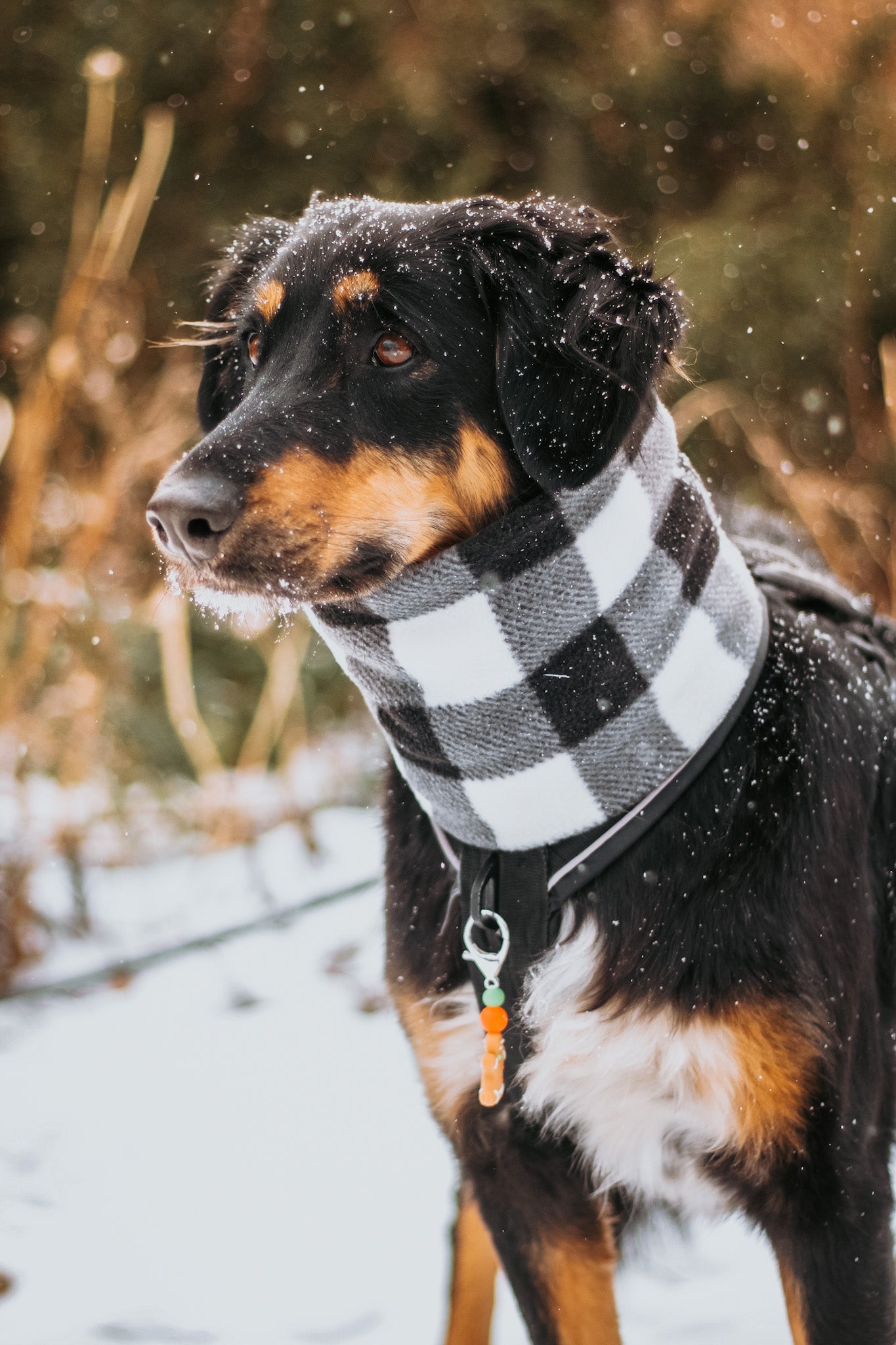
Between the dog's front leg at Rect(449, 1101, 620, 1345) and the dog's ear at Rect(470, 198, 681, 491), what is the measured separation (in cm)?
114

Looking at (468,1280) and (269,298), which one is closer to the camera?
(269,298)

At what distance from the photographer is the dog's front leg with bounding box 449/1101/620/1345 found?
182 cm

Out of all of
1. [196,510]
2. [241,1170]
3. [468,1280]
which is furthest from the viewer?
[241,1170]

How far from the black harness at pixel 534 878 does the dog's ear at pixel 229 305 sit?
1.07 meters

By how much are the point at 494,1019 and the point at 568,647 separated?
62 centimetres

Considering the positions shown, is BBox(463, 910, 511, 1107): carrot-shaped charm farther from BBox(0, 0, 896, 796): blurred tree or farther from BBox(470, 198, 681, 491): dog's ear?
BBox(0, 0, 896, 796): blurred tree

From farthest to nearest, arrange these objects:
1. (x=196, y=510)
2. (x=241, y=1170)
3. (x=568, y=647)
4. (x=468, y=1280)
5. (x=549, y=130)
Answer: (x=549, y=130) → (x=241, y=1170) → (x=468, y=1280) → (x=568, y=647) → (x=196, y=510)

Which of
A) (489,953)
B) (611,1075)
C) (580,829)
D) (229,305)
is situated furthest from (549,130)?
(611,1075)

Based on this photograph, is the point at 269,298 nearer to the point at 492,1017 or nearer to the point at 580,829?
the point at 580,829

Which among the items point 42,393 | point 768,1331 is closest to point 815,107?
point 42,393

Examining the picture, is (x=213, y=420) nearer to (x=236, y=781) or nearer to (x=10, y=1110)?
(x=10, y=1110)

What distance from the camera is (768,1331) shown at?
87.8 inches

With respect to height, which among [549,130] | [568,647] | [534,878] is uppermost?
[549,130]

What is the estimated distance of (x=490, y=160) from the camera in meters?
6.03
